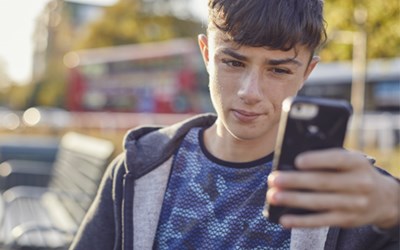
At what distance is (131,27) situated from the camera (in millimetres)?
34344

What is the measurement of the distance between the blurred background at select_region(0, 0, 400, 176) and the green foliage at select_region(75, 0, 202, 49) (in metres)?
0.05

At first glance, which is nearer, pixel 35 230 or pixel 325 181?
pixel 325 181

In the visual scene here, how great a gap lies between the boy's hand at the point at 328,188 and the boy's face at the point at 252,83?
27.8 inches

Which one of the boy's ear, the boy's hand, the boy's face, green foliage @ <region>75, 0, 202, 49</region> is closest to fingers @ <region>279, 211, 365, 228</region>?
the boy's hand

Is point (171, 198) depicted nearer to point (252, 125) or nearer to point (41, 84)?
point (252, 125)

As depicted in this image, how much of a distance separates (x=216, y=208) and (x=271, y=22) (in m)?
0.53

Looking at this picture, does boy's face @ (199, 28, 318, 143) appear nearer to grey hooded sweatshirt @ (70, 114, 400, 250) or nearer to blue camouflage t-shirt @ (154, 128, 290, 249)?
blue camouflage t-shirt @ (154, 128, 290, 249)

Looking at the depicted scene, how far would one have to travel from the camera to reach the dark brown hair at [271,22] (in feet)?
6.47

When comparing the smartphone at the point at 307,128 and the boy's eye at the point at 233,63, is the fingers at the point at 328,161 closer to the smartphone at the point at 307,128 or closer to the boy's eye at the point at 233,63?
the smartphone at the point at 307,128

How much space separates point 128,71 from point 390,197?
23.4 metres

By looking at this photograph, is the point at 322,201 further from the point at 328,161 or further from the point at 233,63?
the point at 233,63

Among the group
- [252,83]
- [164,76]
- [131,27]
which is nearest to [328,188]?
[252,83]

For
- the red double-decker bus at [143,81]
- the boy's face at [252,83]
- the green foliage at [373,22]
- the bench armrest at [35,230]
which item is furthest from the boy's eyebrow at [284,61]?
the red double-decker bus at [143,81]

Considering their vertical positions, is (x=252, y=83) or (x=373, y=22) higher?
(x=252, y=83)
